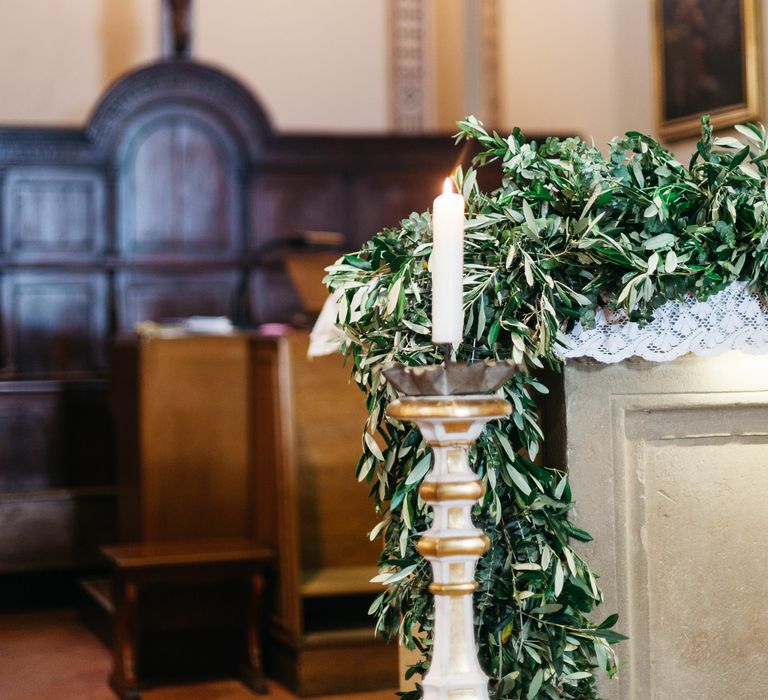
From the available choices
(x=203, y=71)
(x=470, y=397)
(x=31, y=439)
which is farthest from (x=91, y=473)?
(x=470, y=397)

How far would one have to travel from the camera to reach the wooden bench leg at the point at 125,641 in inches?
148

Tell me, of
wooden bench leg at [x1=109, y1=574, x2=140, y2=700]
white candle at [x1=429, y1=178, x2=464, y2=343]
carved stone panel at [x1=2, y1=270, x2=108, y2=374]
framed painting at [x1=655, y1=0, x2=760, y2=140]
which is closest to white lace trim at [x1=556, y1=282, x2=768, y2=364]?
white candle at [x1=429, y1=178, x2=464, y2=343]

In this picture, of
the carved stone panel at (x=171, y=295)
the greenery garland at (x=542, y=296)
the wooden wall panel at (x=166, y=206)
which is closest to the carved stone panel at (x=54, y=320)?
the wooden wall panel at (x=166, y=206)

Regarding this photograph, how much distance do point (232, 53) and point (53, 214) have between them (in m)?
2.08

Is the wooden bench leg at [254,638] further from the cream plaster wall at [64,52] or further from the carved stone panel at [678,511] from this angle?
the cream plaster wall at [64,52]

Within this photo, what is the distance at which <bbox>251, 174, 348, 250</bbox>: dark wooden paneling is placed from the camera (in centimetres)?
685

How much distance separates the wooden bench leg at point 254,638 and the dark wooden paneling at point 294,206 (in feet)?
10.6

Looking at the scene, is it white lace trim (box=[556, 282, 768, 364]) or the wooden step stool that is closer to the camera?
white lace trim (box=[556, 282, 768, 364])

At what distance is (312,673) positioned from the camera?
3.71 metres

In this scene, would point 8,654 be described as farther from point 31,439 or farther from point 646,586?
point 646,586

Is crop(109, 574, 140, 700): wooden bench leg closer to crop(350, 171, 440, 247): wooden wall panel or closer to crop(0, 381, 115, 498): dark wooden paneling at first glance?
crop(0, 381, 115, 498): dark wooden paneling

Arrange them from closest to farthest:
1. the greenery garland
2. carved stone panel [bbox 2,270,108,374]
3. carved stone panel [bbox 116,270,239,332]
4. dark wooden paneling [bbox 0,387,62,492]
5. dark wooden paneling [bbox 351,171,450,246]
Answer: the greenery garland, dark wooden paneling [bbox 0,387,62,492], carved stone panel [bbox 2,270,108,374], carved stone panel [bbox 116,270,239,332], dark wooden paneling [bbox 351,171,450,246]

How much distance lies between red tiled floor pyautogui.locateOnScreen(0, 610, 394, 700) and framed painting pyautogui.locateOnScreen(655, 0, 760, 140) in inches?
140

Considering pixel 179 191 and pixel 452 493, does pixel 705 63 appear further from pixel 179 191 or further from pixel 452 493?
pixel 452 493
